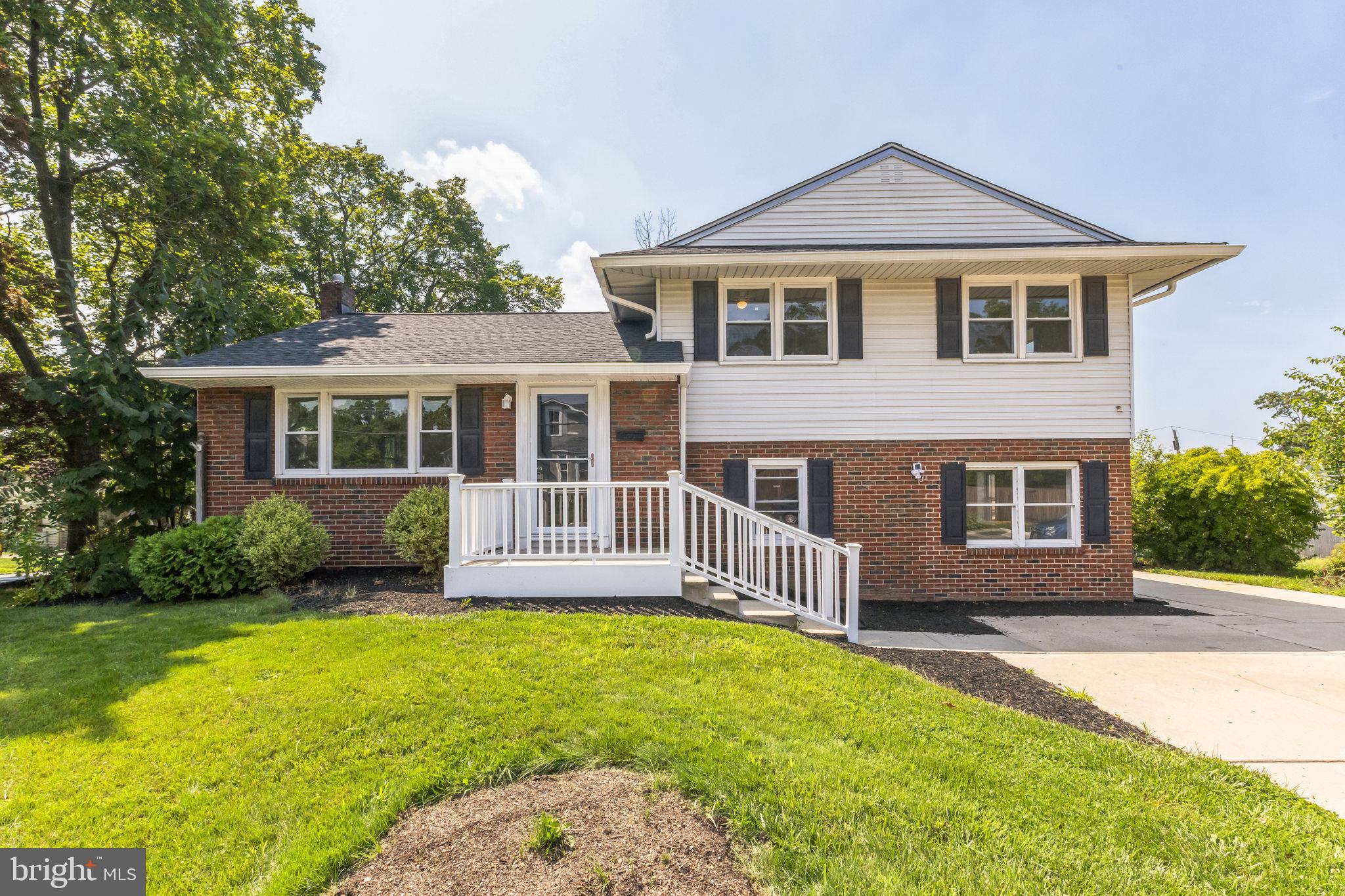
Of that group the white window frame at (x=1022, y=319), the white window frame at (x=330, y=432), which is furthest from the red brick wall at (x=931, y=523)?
the white window frame at (x=330, y=432)

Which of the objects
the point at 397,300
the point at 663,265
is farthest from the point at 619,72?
the point at 397,300

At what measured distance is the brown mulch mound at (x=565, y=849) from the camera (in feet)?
6.93

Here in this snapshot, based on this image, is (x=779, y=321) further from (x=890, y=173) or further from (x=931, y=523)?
(x=931, y=523)

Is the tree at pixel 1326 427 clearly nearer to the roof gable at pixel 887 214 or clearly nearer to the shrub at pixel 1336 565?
the shrub at pixel 1336 565

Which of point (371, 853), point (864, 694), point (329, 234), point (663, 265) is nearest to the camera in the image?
point (371, 853)

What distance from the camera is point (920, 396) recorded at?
8.23 meters

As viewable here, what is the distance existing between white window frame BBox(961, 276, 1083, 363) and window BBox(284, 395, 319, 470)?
954 centimetres

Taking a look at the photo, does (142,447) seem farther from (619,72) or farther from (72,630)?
(619,72)

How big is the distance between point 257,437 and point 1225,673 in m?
11.5

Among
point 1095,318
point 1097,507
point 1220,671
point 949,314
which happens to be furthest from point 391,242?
point 1220,671

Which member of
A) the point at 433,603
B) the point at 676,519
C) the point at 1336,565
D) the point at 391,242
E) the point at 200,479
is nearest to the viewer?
the point at 433,603

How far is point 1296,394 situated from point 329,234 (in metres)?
27.4

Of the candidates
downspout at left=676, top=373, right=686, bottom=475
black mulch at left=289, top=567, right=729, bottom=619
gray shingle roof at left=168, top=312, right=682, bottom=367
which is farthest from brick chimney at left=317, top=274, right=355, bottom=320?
downspout at left=676, top=373, right=686, bottom=475

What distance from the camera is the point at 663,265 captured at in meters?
A: 7.80
